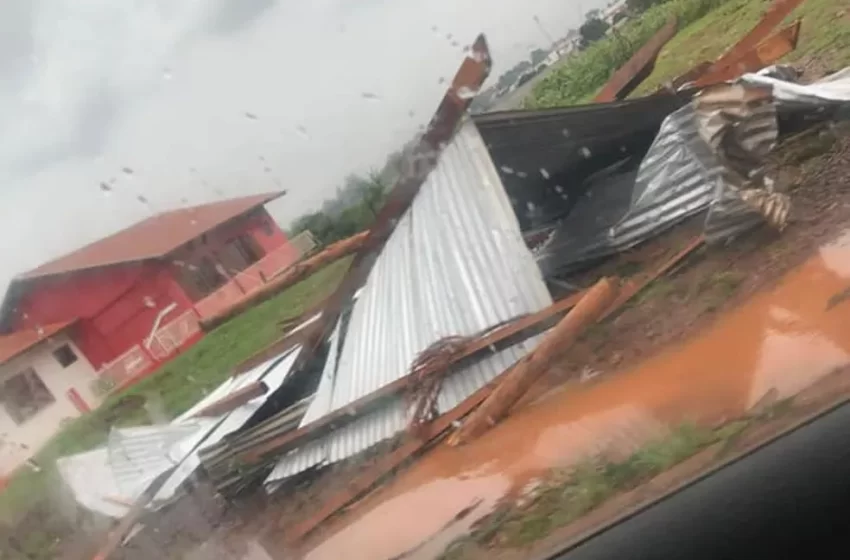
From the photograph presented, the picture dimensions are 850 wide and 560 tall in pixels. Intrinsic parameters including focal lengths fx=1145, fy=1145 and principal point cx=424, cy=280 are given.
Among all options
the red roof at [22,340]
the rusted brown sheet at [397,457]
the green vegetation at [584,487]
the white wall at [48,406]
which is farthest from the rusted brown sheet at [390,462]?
the red roof at [22,340]

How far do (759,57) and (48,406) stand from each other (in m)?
1.68

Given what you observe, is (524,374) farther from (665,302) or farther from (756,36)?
(756,36)

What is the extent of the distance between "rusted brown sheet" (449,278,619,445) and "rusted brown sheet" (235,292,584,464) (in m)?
0.04

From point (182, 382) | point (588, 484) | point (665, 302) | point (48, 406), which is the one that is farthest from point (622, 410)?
point (48, 406)

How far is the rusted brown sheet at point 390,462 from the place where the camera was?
225 centimetres

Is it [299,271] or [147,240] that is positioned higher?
[147,240]

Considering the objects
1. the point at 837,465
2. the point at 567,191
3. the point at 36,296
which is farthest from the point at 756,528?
the point at 36,296

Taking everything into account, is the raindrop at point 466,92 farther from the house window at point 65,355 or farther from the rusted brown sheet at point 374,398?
the house window at point 65,355

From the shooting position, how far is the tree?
2357 millimetres

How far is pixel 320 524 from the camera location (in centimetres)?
227

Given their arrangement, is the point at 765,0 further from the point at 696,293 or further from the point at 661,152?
the point at 696,293

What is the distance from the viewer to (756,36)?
255 centimetres

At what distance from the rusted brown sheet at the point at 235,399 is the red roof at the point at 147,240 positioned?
35 centimetres

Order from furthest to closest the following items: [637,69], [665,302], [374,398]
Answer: [637,69] → [665,302] → [374,398]
